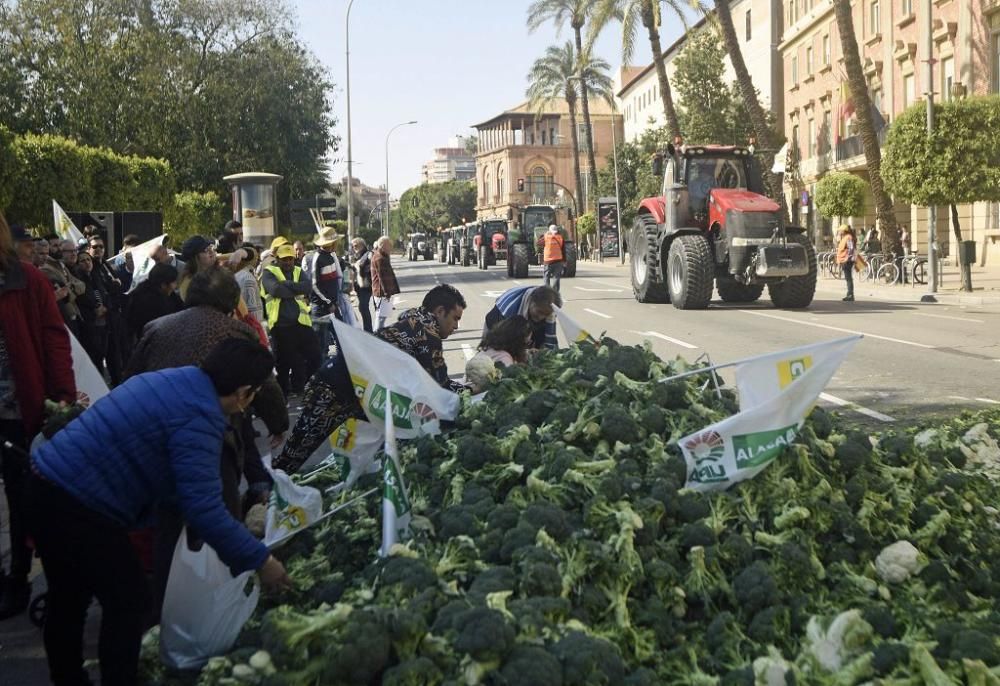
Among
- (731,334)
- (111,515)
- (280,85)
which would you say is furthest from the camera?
(280,85)

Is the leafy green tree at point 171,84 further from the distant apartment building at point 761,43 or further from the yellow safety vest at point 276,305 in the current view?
the yellow safety vest at point 276,305

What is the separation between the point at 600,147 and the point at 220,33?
3248 inches

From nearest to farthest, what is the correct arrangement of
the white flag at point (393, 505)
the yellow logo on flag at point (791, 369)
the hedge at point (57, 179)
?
the white flag at point (393, 505) → the yellow logo on flag at point (791, 369) → the hedge at point (57, 179)

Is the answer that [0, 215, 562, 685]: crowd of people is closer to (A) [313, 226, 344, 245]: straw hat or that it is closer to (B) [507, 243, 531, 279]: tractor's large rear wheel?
(A) [313, 226, 344, 245]: straw hat

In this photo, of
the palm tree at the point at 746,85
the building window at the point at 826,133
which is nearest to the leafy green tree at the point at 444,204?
the building window at the point at 826,133

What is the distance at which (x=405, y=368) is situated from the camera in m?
6.07

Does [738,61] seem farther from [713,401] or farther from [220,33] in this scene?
[713,401]

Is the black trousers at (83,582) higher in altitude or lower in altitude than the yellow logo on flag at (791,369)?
lower

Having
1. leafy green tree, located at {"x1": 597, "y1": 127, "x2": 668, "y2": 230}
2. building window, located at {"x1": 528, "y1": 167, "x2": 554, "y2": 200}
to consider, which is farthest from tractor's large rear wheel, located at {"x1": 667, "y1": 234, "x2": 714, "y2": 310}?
building window, located at {"x1": 528, "y1": 167, "x2": 554, "y2": 200}

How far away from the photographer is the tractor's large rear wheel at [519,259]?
4172cm

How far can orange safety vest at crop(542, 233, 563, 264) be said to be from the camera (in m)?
24.2

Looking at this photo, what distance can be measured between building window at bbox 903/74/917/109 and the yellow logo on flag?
38679 mm

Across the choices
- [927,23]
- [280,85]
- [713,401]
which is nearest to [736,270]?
[927,23]

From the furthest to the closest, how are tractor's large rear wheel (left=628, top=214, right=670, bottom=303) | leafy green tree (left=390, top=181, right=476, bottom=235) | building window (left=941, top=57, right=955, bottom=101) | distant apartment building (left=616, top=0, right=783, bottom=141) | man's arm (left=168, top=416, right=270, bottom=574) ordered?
1. leafy green tree (left=390, top=181, right=476, bottom=235)
2. distant apartment building (left=616, top=0, right=783, bottom=141)
3. building window (left=941, top=57, right=955, bottom=101)
4. tractor's large rear wheel (left=628, top=214, right=670, bottom=303)
5. man's arm (left=168, top=416, right=270, bottom=574)
